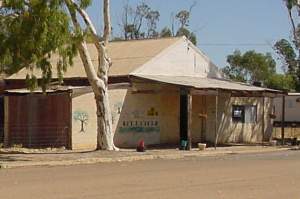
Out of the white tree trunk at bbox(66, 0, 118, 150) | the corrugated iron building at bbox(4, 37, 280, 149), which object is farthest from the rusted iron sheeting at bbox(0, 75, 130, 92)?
the white tree trunk at bbox(66, 0, 118, 150)

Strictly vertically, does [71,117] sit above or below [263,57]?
below

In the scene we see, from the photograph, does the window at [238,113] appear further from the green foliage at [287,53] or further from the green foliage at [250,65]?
the green foliage at [250,65]

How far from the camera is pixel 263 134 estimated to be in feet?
144

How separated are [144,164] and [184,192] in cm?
980

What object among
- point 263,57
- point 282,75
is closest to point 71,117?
point 282,75

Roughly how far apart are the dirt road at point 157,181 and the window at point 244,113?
1625 cm

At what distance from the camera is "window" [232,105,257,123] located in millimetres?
42062

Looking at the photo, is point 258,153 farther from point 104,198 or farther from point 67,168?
point 104,198

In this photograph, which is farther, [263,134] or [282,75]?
[282,75]

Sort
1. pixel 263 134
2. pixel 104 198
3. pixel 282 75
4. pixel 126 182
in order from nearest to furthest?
1. pixel 104 198
2. pixel 126 182
3. pixel 263 134
4. pixel 282 75

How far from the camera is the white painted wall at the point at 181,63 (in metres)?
37.8

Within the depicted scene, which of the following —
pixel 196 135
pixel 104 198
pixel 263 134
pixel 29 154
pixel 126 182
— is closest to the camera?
pixel 104 198

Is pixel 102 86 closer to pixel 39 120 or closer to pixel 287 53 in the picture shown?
pixel 39 120

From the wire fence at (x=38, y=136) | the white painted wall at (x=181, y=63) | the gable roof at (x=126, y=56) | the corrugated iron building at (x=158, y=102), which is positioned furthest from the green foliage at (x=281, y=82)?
the wire fence at (x=38, y=136)
